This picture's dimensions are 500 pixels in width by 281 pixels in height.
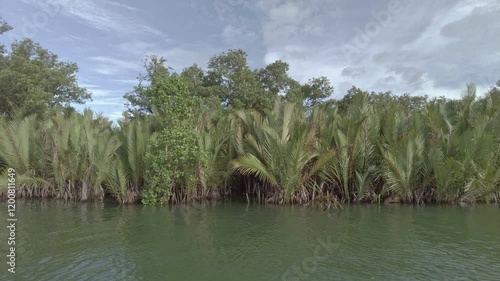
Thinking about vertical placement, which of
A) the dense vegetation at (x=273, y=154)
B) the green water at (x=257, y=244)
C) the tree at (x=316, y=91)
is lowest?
the green water at (x=257, y=244)

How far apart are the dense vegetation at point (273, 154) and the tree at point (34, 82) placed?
890cm

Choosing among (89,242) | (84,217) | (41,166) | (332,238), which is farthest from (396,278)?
(41,166)

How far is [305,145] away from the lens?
13.3 meters

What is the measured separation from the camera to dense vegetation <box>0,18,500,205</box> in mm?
13133

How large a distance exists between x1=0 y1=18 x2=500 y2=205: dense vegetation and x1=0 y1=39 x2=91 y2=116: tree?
8.90 meters

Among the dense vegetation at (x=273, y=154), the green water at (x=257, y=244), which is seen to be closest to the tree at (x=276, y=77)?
the dense vegetation at (x=273, y=154)

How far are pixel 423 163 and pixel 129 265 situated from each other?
10.8 m

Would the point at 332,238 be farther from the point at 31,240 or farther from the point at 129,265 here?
the point at 31,240

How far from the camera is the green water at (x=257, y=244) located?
254 inches

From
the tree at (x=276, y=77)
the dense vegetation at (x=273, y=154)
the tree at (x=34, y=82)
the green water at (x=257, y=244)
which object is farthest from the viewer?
the tree at (x=276, y=77)

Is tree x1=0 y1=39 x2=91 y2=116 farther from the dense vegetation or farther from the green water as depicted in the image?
the green water

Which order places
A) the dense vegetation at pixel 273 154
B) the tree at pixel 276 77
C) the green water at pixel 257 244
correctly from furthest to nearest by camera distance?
the tree at pixel 276 77, the dense vegetation at pixel 273 154, the green water at pixel 257 244

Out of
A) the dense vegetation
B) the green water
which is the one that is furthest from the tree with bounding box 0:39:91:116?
the green water

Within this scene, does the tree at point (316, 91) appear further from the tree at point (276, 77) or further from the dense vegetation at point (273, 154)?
the dense vegetation at point (273, 154)
